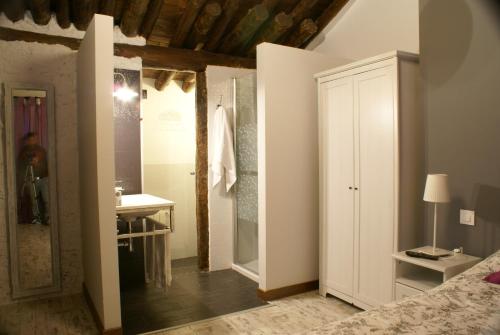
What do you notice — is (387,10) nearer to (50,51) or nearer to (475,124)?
(475,124)

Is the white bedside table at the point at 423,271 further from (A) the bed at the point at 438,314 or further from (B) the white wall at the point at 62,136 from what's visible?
(B) the white wall at the point at 62,136

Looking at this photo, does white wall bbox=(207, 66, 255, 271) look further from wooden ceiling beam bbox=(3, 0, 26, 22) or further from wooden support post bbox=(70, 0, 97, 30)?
wooden ceiling beam bbox=(3, 0, 26, 22)

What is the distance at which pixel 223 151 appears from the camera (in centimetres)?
398

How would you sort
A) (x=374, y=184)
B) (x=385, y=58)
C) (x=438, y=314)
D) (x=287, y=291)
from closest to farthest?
(x=438, y=314), (x=385, y=58), (x=374, y=184), (x=287, y=291)

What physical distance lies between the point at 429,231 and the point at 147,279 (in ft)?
→ 8.51

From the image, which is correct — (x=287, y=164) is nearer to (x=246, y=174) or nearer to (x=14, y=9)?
(x=246, y=174)

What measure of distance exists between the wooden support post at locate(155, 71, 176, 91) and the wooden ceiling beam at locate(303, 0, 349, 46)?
1.82m

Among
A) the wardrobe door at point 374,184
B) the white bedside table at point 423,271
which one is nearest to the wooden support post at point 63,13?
the wardrobe door at point 374,184

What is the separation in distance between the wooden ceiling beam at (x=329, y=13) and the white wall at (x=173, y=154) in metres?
1.96

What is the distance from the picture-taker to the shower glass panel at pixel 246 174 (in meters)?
3.89

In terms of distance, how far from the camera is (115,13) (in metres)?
3.48

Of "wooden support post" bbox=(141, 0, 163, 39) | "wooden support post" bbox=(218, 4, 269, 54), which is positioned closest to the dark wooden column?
"wooden support post" bbox=(218, 4, 269, 54)

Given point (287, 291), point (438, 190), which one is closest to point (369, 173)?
point (438, 190)

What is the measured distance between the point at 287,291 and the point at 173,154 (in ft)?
8.20
